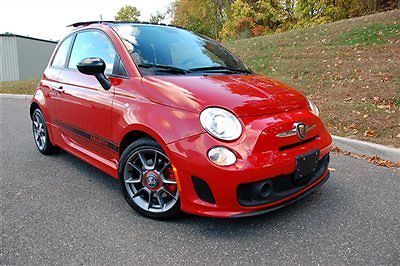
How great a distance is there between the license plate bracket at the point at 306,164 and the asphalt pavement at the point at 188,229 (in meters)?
0.40

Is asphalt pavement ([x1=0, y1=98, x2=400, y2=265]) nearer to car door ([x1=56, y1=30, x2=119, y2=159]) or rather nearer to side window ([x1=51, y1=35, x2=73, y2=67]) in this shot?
car door ([x1=56, y1=30, x2=119, y2=159])

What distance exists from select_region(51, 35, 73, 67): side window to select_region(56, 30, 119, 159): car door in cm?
16

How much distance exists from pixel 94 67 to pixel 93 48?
670 mm

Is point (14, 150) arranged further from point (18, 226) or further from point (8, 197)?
point (18, 226)

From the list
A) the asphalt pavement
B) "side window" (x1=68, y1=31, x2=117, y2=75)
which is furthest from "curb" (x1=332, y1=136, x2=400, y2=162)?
"side window" (x1=68, y1=31, x2=117, y2=75)

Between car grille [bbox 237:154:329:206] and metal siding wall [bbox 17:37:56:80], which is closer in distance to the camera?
car grille [bbox 237:154:329:206]

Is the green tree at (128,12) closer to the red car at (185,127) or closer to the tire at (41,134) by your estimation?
the tire at (41,134)

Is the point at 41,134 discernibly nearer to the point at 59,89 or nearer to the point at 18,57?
the point at 59,89

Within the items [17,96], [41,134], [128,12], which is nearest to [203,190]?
[41,134]

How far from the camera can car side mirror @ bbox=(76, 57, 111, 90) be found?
2.84m

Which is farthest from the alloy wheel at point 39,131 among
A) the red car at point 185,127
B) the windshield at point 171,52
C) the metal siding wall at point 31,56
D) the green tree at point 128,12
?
the green tree at point 128,12

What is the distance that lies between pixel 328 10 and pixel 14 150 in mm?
22997

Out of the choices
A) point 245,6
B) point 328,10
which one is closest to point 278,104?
A: point 328,10

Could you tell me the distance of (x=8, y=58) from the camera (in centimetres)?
1983
